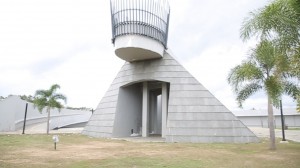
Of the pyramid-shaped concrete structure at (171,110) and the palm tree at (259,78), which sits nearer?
the palm tree at (259,78)

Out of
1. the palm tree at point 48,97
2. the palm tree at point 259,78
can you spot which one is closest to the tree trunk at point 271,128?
the palm tree at point 259,78

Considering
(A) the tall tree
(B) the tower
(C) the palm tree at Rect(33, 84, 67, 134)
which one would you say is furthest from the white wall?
(A) the tall tree

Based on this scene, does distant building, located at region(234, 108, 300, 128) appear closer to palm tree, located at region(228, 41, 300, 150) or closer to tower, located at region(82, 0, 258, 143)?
tower, located at region(82, 0, 258, 143)

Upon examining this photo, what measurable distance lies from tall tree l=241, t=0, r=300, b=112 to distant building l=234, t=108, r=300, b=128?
146ft

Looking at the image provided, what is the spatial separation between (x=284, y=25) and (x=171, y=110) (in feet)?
43.8

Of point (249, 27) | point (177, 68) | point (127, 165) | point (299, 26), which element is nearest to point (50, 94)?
point (177, 68)

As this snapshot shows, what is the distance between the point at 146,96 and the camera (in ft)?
86.2

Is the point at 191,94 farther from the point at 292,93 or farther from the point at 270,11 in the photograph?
the point at 270,11

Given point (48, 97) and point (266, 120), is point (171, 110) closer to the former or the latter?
point (48, 97)

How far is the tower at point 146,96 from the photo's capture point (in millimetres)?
20688

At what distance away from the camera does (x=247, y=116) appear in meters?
58.9

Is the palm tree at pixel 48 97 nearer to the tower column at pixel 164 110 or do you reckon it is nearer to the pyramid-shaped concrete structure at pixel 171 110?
the pyramid-shaped concrete structure at pixel 171 110

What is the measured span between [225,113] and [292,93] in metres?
6.33

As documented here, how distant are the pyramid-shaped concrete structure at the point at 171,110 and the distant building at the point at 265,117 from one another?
34912mm
